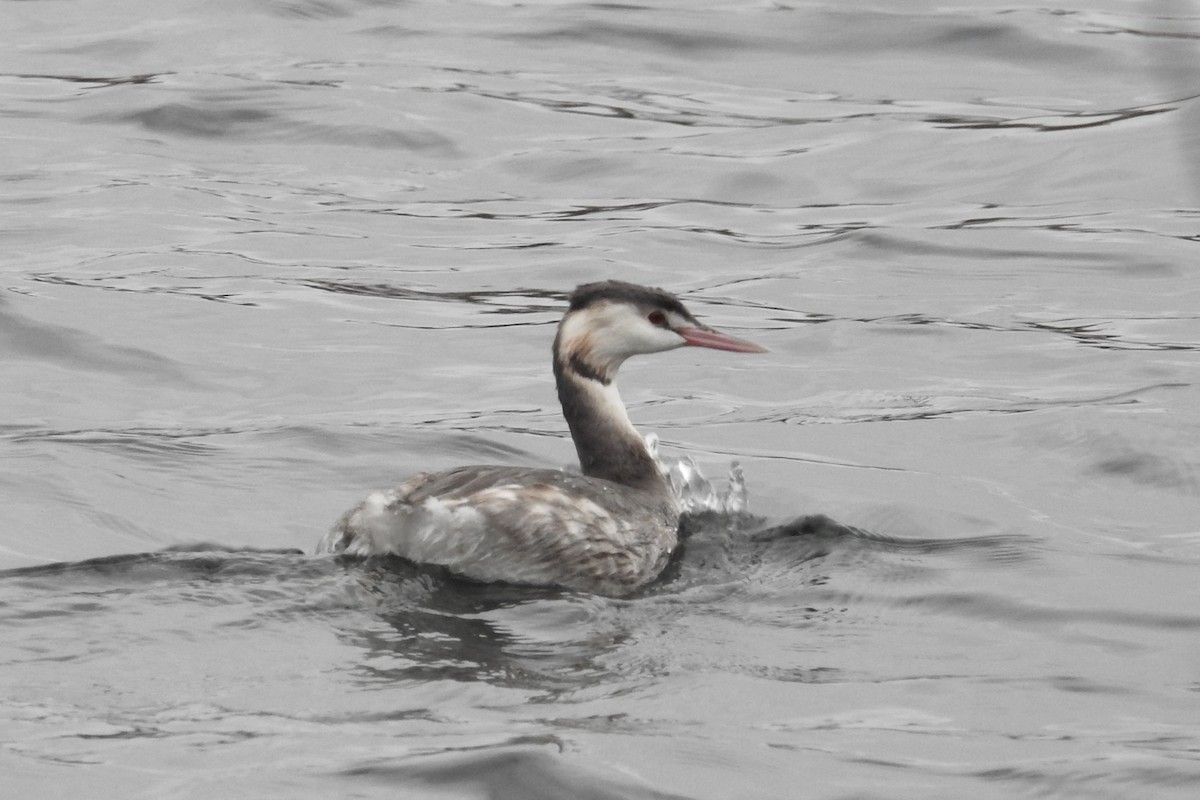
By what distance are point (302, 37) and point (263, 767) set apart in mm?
14418

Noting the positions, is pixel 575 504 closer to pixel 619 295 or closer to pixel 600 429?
pixel 600 429

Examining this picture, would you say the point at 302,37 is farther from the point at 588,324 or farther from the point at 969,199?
the point at 588,324

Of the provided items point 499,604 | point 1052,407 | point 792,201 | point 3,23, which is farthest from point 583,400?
point 3,23

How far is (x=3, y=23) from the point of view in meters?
20.0

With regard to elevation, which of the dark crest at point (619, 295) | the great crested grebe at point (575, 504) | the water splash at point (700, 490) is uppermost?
the dark crest at point (619, 295)

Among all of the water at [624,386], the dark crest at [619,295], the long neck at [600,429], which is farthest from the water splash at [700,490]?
the dark crest at [619,295]

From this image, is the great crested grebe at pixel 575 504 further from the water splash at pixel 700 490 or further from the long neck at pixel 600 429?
the water splash at pixel 700 490

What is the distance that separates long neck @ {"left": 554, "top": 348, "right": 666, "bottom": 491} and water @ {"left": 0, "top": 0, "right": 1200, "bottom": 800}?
40 cm

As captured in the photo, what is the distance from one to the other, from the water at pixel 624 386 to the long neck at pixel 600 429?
399 millimetres

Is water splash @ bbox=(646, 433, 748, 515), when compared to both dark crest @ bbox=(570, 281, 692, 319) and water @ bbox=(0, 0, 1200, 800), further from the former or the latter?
Result: dark crest @ bbox=(570, 281, 692, 319)

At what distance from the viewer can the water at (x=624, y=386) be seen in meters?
5.93

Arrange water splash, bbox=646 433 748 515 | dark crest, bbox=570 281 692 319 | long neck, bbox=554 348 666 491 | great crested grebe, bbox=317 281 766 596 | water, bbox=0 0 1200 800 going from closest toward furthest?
water, bbox=0 0 1200 800 → great crested grebe, bbox=317 281 766 596 → dark crest, bbox=570 281 692 319 → long neck, bbox=554 348 666 491 → water splash, bbox=646 433 748 515

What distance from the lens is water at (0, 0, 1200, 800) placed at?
5934 mm

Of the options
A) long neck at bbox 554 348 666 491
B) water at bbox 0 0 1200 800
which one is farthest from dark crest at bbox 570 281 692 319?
water at bbox 0 0 1200 800
